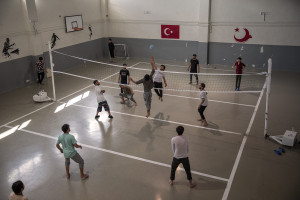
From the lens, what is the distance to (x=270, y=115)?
1047 cm

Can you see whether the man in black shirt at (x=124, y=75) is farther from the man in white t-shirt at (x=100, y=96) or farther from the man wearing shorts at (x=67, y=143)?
the man wearing shorts at (x=67, y=143)

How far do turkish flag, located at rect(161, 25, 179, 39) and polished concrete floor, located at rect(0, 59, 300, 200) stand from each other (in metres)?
6.79

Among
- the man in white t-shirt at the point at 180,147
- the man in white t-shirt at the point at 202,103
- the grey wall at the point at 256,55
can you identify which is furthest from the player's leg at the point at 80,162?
the grey wall at the point at 256,55

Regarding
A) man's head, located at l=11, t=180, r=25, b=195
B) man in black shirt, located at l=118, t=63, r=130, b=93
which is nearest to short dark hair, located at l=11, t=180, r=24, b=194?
man's head, located at l=11, t=180, r=25, b=195

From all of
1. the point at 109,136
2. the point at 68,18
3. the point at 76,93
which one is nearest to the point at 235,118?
the point at 109,136

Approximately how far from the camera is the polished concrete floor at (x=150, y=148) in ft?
22.2

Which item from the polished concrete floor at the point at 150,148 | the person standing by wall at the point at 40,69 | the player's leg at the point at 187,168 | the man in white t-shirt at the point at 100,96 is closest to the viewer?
the player's leg at the point at 187,168

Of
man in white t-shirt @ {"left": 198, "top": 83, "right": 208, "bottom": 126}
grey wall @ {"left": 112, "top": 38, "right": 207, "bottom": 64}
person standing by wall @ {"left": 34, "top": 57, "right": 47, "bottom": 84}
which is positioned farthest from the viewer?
grey wall @ {"left": 112, "top": 38, "right": 207, "bottom": 64}

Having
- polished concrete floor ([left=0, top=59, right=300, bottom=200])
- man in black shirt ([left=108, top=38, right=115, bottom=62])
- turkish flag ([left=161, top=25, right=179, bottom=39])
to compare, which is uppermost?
turkish flag ([left=161, top=25, right=179, bottom=39])

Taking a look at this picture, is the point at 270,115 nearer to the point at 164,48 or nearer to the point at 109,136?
the point at 109,136

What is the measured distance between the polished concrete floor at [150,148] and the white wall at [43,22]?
10.6ft

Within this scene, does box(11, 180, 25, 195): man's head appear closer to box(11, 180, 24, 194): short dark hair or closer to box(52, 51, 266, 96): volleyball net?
box(11, 180, 24, 194): short dark hair

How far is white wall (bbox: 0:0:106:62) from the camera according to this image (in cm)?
Answer: 1377

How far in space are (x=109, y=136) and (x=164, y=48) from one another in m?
11.2
